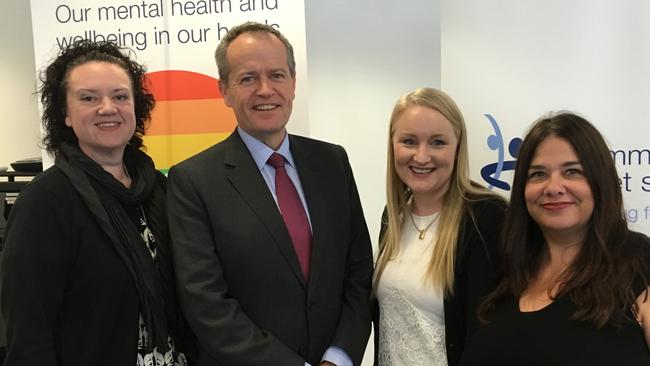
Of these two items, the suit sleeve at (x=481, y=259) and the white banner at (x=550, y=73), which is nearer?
the suit sleeve at (x=481, y=259)

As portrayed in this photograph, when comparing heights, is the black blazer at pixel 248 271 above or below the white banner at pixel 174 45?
below

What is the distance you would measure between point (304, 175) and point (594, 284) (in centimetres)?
96

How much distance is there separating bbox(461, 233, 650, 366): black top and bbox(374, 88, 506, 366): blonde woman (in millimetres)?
144

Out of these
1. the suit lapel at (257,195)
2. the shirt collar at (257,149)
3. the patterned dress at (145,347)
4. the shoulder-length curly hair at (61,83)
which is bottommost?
the patterned dress at (145,347)

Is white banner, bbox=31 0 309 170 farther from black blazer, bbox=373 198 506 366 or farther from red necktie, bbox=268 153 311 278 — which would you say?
black blazer, bbox=373 198 506 366

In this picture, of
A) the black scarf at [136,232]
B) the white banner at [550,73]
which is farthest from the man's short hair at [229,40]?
the white banner at [550,73]

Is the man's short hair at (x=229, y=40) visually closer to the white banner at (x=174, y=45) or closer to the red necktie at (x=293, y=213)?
the red necktie at (x=293, y=213)

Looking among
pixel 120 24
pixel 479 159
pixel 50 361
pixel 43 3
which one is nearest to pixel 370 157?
pixel 479 159

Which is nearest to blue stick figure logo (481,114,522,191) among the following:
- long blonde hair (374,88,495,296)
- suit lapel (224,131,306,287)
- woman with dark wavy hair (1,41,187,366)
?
long blonde hair (374,88,495,296)

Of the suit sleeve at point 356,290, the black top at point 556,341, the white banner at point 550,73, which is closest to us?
the black top at point 556,341

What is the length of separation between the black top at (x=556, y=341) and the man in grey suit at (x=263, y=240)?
0.49 m

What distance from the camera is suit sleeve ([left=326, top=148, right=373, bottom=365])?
1809 mm

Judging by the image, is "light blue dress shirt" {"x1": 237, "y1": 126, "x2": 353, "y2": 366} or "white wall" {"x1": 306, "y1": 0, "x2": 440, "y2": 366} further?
"white wall" {"x1": 306, "y1": 0, "x2": 440, "y2": 366}

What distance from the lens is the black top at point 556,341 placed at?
1367 millimetres
